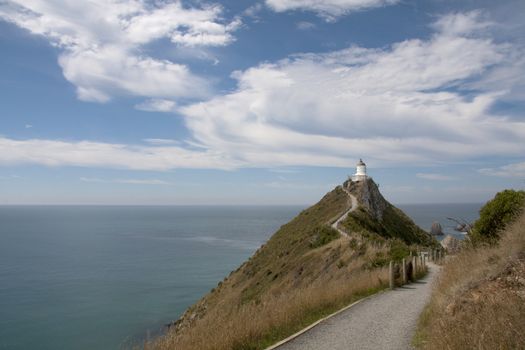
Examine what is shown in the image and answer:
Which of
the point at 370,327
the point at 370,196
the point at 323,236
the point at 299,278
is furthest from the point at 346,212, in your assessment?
the point at 370,327

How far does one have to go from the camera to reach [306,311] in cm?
1202

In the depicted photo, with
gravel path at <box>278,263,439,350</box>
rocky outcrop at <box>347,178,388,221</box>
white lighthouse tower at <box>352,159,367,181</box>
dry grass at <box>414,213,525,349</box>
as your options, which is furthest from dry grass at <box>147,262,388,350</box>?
white lighthouse tower at <box>352,159,367,181</box>

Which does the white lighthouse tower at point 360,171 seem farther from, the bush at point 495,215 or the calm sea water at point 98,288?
the bush at point 495,215

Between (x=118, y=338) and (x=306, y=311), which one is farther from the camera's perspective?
(x=118, y=338)

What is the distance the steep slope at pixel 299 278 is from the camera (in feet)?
31.3

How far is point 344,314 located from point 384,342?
2.86 metres

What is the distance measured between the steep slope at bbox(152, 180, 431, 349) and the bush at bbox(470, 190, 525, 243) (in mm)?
4061

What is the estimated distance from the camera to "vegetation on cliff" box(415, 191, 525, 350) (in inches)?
204

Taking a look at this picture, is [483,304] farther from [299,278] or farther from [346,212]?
[346,212]

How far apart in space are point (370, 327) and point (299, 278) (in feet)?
67.7

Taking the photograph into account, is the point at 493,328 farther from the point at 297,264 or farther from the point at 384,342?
the point at 297,264

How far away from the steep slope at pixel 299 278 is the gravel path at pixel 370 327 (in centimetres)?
77

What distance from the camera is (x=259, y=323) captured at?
32.4 feet

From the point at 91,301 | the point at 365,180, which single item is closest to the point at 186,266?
the point at 91,301
